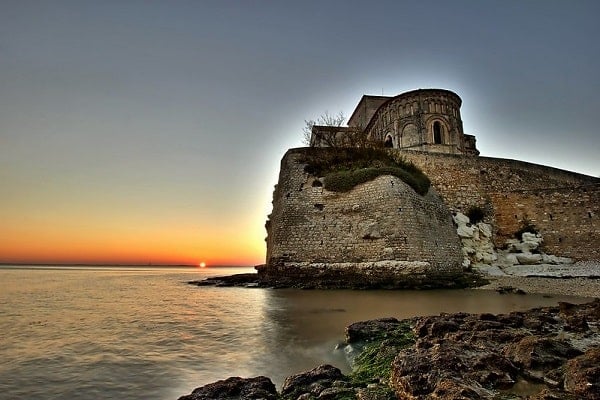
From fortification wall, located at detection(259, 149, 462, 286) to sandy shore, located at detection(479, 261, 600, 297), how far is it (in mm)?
2382

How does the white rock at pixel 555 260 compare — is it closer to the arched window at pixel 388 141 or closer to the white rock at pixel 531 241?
the white rock at pixel 531 241

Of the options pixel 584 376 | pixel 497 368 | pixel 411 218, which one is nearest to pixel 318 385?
pixel 497 368

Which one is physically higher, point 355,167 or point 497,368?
point 355,167

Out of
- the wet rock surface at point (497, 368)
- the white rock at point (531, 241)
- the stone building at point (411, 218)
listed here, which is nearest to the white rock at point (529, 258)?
the white rock at point (531, 241)

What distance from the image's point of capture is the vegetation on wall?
56.7 ft

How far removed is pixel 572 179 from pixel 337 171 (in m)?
16.7

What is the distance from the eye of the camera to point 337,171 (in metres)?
18.4

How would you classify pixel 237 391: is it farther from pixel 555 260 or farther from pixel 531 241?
pixel 531 241

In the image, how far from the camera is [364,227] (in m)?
16.3

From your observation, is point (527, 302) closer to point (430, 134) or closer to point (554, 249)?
point (554, 249)

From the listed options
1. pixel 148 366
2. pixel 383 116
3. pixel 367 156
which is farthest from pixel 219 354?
pixel 383 116

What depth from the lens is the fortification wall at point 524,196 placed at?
19.4 m

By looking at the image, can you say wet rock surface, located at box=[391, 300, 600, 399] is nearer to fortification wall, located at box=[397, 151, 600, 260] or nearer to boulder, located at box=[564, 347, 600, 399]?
boulder, located at box=[564, 347, 600, 399]

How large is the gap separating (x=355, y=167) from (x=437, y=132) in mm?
13784
